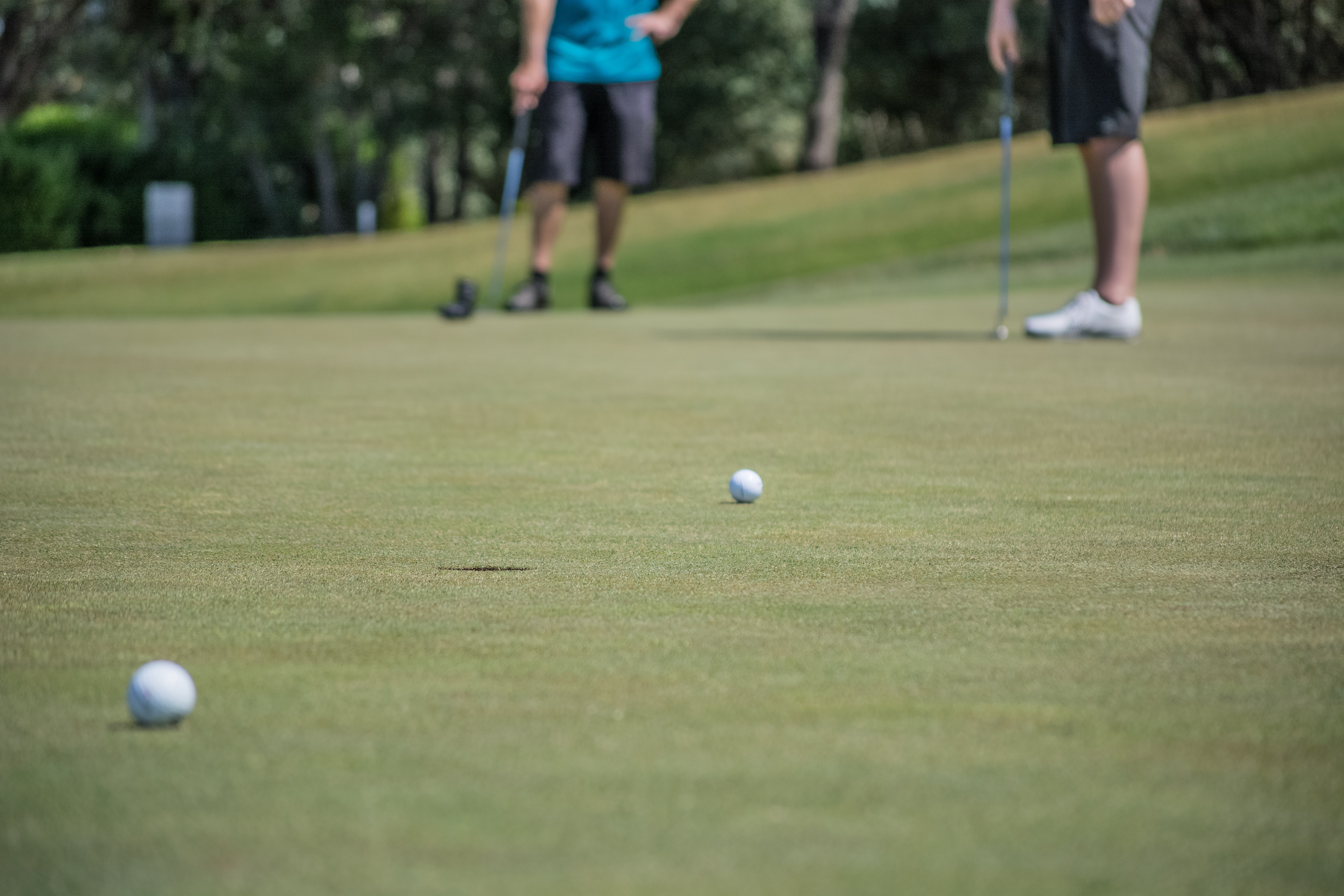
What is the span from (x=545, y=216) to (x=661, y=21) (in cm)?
129

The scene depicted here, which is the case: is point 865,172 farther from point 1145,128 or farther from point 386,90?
point 386,90

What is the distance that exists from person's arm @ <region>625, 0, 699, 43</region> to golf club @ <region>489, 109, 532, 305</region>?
2.85 feet

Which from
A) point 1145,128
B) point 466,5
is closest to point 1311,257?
point 1145,128

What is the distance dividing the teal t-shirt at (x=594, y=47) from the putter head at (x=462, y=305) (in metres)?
1.35

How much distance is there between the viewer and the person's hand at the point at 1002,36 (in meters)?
7.75

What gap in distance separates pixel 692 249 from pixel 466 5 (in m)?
27.0

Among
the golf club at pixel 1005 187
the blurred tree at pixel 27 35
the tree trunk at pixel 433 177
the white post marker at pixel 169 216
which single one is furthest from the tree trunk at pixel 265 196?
the golf club at pixel 1005 187

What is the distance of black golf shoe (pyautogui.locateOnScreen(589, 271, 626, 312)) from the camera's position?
10.5 metres

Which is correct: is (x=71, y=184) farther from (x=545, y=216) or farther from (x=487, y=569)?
(x=487, y=569)

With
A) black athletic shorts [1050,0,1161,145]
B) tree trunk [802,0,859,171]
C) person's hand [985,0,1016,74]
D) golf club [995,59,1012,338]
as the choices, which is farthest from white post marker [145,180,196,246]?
black athletic shorts [1050,0,1161,145]

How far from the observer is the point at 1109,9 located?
722cm

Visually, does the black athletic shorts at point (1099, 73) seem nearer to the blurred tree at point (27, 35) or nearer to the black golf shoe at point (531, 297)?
the black golf shoe at point (531, 297)

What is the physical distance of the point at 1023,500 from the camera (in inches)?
142

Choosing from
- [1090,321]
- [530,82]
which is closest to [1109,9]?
[1090,321]
